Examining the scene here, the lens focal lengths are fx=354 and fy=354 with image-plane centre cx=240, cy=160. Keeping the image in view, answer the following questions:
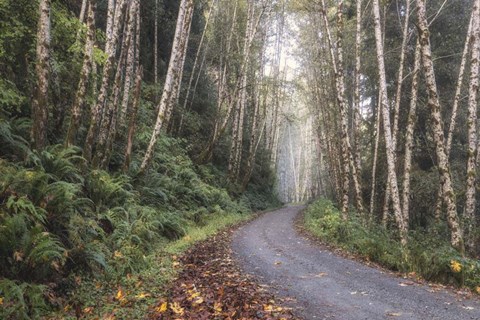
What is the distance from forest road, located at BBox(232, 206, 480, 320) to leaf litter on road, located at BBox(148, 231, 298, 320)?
379 mm

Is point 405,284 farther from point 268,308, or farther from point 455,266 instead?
point 268,308

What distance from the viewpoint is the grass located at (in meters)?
5.01

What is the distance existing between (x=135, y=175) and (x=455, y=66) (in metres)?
17.2

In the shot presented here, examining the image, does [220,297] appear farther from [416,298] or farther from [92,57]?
[92,57]

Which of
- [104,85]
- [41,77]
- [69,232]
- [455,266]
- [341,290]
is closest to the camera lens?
[341,290]

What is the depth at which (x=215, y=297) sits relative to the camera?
5695 mm

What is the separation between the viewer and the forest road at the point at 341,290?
17.7 feet

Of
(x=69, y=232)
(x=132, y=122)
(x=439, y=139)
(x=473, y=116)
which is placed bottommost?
(x=69, y=232)

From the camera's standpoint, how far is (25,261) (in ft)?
17.2

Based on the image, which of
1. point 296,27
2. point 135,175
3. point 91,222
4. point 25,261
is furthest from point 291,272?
point 296,27

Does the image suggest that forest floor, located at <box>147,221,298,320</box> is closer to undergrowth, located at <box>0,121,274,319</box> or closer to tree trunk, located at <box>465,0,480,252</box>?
undergrowth, located at <box>0,121,274,319</box>

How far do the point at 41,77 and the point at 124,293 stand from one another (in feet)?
17.2

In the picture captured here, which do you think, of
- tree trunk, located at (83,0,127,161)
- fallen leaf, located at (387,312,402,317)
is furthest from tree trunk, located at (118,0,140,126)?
fallen leaf, located at (387,312,402,317)

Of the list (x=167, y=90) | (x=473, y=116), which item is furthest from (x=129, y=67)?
(x=473, y=116)
